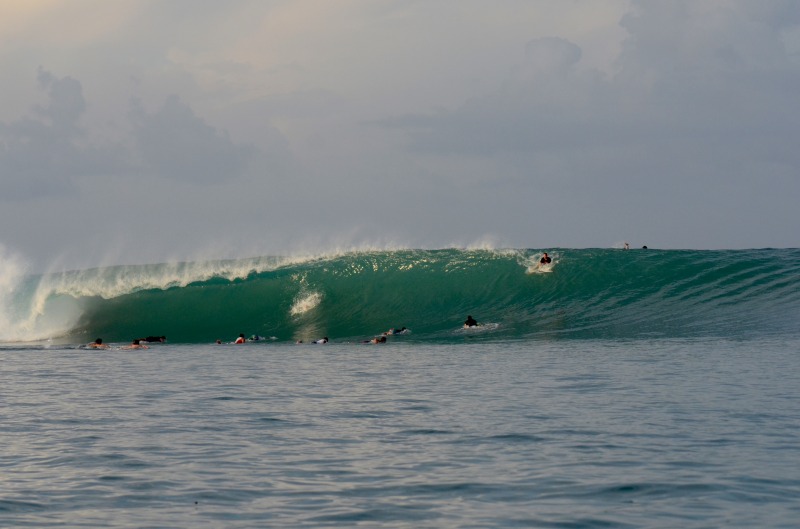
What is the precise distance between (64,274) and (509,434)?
4228 centimetres

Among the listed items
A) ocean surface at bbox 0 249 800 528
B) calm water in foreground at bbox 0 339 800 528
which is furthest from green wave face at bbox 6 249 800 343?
calm water in foreground at bbox 0 339 800 528

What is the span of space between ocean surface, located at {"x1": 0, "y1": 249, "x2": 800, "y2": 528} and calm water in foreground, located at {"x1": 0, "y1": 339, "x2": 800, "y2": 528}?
4 centimetres

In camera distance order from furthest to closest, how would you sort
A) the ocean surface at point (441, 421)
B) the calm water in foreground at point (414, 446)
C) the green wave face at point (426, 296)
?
1. the green wave face at point (426, 296)
2. the ocean surface at point (441, 421)
3. the calm water in foreground at point (414, 446)

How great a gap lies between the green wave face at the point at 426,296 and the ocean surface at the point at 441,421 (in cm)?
27

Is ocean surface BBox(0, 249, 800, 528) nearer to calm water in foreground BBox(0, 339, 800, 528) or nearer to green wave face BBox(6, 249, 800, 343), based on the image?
calm water in foreground BBox(0, 339, 800, 528)

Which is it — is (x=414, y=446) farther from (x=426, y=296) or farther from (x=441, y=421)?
(x=426, y=296)

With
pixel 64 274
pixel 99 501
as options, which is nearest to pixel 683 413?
pixel 99 501

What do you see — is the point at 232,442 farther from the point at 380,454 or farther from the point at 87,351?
the point at 87,351

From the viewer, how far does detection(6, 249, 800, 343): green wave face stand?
3306cm

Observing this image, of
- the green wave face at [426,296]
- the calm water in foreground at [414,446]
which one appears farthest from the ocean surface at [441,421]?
the green wave face at [426,296]

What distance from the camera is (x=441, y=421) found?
13.4 meters

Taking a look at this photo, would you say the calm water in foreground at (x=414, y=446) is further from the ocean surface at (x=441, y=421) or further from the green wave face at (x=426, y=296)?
the green wave face at (x=426, y=296)

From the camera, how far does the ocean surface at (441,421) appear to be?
8.64 m

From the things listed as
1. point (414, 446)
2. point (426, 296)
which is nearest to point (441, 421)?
point (414, 446)
